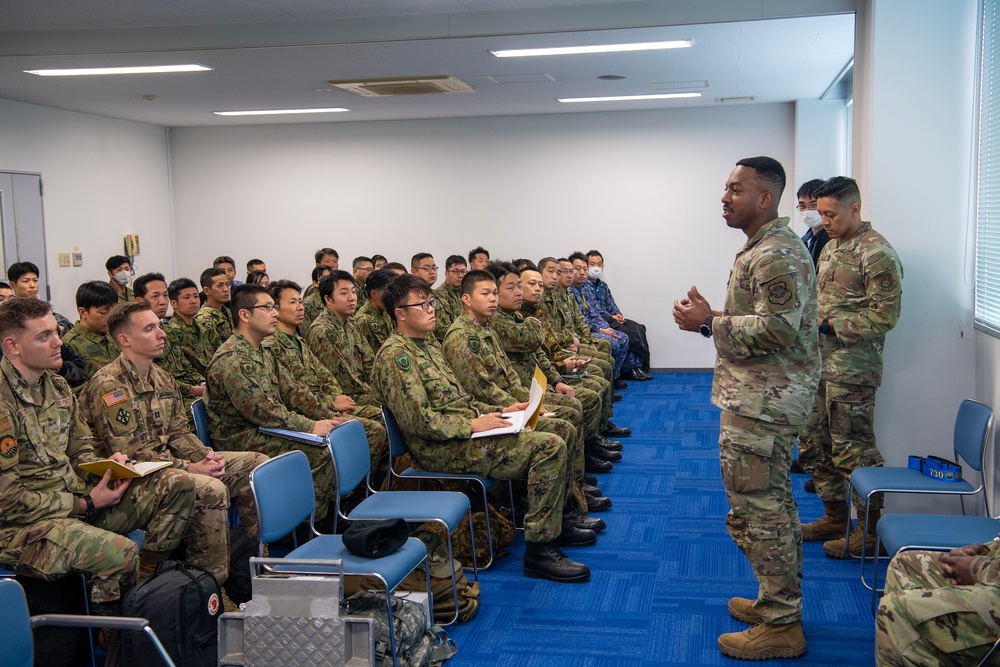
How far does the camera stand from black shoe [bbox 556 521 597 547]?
175 inches

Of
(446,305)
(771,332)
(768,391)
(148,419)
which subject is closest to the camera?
(771,332)

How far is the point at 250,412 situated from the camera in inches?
160

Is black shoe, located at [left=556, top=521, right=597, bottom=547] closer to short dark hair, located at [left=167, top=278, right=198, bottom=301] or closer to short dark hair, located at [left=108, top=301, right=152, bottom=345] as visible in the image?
short dark hair, located at [left=108, top=301, right=152, bottom=345]

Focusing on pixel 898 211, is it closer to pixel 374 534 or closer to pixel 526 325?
pixel 526 325

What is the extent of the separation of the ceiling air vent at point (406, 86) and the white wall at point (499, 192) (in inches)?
92.0

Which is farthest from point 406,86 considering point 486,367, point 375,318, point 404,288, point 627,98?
point 404,288

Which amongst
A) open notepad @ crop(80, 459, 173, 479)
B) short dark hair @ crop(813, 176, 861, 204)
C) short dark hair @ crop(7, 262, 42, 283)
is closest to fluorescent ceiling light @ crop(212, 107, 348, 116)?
short dark hair @ crop(7, 262, 42, 283)

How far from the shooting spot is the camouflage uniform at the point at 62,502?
9.31 ft

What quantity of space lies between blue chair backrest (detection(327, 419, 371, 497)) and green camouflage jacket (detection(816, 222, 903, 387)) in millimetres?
2219

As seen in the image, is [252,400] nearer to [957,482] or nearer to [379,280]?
[379,280]

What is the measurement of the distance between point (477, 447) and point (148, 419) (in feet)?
4.72

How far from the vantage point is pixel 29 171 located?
8.69 metres

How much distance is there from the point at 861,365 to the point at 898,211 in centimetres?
83

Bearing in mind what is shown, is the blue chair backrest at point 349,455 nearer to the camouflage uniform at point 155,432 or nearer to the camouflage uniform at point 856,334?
the camouflage uniform at point 155,432
